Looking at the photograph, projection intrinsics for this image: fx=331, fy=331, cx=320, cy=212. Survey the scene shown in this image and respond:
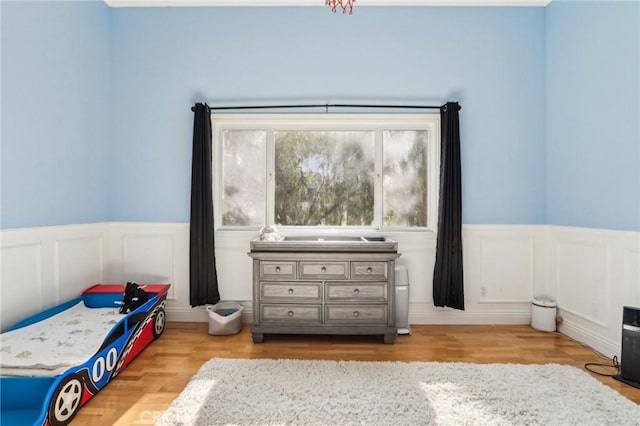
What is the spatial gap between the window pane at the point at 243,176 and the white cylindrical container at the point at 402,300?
5.14ft

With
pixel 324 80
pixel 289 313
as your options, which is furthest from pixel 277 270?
pixel 324 80

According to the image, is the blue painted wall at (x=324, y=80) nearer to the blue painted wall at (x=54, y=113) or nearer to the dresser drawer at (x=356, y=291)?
the blue painted wall at (x=54, y=113)

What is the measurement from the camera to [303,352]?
2762 millimetres

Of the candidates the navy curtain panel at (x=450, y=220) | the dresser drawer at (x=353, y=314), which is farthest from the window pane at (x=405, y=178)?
the dresser drawer at (x=353, y=314)

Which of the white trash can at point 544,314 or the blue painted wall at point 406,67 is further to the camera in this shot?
the blue painted wall at point 406,67

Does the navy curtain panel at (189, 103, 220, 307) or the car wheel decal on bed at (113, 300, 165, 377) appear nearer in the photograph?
the car wheel decal on bed at (113, 300, 165, 377)

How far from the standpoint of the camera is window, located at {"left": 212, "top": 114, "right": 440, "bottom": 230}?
3566mm

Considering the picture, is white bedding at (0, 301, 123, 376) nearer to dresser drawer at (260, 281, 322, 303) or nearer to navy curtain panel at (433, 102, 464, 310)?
dresser drawer at (260, 281, 322, 303)

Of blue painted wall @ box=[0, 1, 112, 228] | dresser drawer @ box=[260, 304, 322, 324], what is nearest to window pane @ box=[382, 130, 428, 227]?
dresser drawer @ box=[260, 304, 322, 324]

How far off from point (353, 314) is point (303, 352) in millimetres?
536

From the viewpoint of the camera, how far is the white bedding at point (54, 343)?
1.86 m

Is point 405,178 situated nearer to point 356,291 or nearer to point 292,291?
point 356,291

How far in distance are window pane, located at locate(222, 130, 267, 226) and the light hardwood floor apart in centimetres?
116

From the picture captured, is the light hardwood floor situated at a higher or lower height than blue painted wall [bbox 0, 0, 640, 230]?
lower
